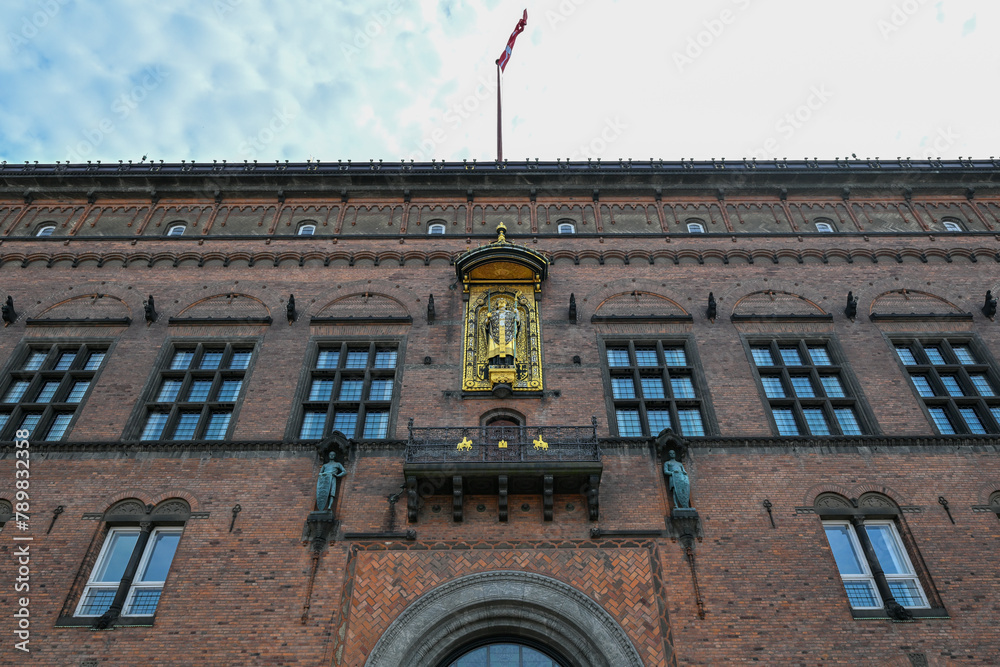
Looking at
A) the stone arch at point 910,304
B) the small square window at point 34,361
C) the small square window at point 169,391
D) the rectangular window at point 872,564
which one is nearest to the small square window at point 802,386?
the stone arch at point 910,304

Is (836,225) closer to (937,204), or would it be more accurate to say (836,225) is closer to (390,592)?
(937,204)

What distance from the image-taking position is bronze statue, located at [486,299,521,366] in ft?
57.7

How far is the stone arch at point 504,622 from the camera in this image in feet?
42.1

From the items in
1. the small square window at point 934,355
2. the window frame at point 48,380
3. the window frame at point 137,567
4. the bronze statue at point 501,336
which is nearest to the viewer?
the window frame at point 137,567

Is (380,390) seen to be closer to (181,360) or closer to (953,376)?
(181,360)

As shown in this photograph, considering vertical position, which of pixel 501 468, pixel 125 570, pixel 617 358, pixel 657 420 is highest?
pixel 617 358

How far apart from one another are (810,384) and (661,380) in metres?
3.75

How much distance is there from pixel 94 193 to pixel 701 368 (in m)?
A: 19.6

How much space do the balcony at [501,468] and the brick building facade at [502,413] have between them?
76 millimetres

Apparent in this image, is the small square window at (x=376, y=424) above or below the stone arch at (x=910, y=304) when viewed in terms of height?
below

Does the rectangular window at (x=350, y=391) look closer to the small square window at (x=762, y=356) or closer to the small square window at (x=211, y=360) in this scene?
the small square window at (x=211, y=360)

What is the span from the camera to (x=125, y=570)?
14133 mm

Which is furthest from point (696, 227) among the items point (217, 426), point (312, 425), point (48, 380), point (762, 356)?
point (48, 380)

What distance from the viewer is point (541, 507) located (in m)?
14.9
